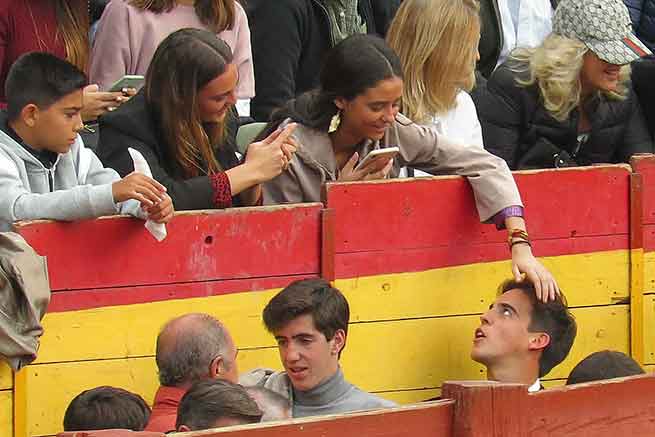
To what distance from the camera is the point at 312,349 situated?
17.6ft

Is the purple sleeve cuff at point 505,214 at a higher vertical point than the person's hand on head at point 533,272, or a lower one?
higher

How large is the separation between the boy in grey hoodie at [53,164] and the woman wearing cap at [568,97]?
1.98 meters

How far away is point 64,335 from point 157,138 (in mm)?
782

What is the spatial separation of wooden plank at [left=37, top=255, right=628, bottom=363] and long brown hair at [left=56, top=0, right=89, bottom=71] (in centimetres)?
130

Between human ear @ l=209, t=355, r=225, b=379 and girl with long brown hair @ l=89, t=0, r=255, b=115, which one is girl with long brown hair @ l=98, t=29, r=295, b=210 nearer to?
human ear @ l=209, t=355, r=225, b=379

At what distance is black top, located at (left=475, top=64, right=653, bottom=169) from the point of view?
701 centimetres

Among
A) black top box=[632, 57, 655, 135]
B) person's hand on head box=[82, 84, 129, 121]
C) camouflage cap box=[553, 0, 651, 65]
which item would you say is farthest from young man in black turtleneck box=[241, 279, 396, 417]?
black top box=[632, 57, 655, 135]

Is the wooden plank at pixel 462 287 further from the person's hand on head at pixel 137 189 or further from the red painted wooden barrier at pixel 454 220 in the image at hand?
the person's hand on head at pixel 137 189

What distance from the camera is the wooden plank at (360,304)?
5.40 m

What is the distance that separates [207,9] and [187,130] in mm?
1108

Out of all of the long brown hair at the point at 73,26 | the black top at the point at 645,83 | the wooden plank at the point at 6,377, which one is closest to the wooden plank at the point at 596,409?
the wooden plank at the point at 6,377

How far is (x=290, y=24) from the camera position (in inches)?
282

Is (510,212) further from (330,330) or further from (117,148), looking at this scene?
(117,148)

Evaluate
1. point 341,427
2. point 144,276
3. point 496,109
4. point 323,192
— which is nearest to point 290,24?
point 496,109
